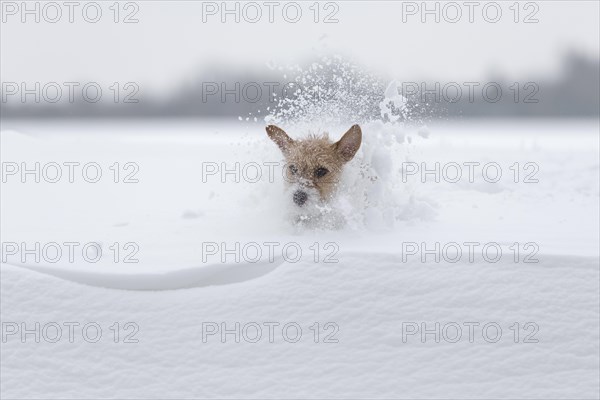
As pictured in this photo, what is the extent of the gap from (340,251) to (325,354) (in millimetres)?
674

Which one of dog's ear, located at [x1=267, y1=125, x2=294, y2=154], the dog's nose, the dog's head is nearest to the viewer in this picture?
the dog's nose

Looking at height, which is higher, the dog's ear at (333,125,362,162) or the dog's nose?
the dog's ear at (333,125,362,162)

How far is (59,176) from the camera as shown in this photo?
801 centimetres

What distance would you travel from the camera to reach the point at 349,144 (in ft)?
17.8

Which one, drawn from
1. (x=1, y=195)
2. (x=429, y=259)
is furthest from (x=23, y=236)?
(x=429, y=259)

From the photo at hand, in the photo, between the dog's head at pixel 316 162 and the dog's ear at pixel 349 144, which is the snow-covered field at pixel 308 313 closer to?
the dog's head at pixel 316 162

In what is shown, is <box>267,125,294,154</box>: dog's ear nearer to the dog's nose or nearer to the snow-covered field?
the dog's nose

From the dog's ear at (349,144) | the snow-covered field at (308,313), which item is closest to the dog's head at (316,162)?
the dog's ear at (349,144)

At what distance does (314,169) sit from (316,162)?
0.19 ft

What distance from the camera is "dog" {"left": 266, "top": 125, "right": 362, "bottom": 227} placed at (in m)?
5.14

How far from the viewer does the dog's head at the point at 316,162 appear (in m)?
5.30

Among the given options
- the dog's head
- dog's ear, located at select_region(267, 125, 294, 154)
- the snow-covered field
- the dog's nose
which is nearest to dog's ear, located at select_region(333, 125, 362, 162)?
the dog's head

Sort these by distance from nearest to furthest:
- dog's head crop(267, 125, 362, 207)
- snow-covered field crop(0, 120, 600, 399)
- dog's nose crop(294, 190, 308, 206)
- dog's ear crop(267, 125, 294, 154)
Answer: snow-covered field crop(0, 120, 600, 399) < dog's nose crop(294, 190, 308, 206) < dog's head crop(267, 125, 362, 207) < dog's ear crop(267, 125, 294, 154)

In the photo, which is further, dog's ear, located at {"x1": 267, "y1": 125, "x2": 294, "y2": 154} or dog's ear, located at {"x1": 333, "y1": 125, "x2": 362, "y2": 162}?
dog's ear, located at {"x1": 267, "y1": 125, "x2": 294, "y2": 154}
